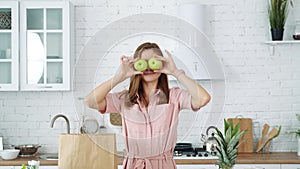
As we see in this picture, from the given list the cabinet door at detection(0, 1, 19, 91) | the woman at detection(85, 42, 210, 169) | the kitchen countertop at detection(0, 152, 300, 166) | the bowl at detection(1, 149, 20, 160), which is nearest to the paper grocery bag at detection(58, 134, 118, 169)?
the kitchen countertop at detection(0, 152, 300, 166)

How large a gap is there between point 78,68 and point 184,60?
304 millimetres

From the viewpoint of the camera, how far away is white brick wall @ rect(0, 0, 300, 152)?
4.74 metres

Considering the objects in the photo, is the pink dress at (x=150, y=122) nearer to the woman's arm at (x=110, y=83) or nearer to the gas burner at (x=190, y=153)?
the woman's arm at (x=110, y=83)

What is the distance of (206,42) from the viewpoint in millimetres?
1330

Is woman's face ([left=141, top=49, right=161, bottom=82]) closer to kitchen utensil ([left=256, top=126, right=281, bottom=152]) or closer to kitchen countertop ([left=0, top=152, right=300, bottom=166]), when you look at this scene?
kitchen countertop ([left=0, top=152, right=300, bottom=166])

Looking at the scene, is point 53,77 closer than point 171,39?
No

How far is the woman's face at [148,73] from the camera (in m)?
1.35

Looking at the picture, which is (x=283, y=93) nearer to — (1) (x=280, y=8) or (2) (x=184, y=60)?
(1) (x=280, y=8)

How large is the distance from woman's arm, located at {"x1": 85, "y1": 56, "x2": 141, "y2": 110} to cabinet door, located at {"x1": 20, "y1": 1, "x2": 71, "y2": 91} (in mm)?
3107

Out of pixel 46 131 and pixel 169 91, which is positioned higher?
pixel 169 91

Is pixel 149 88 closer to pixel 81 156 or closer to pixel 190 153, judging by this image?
pixel 81 156

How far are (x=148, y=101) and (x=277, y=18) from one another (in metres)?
3.41

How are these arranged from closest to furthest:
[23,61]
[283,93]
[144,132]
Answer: [144,132] → [23,61] → [283,93]

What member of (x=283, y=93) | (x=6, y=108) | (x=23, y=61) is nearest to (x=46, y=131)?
A: (x=6, y=108)
